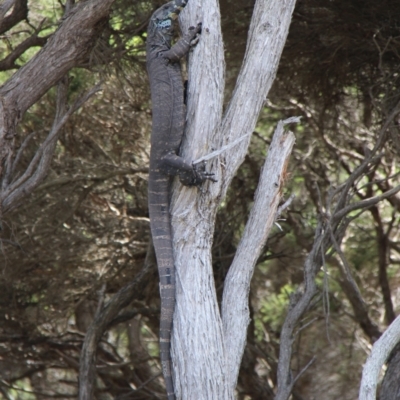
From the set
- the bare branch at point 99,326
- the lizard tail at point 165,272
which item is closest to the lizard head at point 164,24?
the lizard tail at point 165,272

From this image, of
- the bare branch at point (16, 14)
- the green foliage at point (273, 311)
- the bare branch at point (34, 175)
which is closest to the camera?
the bare branch at point (34, 175)

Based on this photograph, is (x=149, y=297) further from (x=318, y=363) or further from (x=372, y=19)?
(x=372, y=19)

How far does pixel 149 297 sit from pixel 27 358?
5.28ft

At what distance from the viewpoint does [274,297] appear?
9008 millimetres

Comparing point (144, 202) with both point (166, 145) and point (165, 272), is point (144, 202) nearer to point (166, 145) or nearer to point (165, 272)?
point (166, 145)

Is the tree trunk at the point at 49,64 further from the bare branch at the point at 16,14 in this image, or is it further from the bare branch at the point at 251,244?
the bare branch at the point at 251,244

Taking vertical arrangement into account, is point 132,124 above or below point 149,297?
above

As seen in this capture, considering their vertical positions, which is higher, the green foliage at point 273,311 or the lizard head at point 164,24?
the lizard head at point 164,24

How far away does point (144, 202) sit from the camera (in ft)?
26.1

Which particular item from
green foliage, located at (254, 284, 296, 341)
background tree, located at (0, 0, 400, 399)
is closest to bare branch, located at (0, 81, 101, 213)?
background tree, located at (0, 0, 400, 399)

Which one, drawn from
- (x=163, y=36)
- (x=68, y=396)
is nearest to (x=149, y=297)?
(x=68, y=396)

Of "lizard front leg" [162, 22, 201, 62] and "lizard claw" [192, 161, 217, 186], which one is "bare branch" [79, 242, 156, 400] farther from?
"lizard claw" [192, 161, 217, 186]

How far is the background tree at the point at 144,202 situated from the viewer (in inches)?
267

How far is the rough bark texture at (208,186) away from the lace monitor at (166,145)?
9 cm
